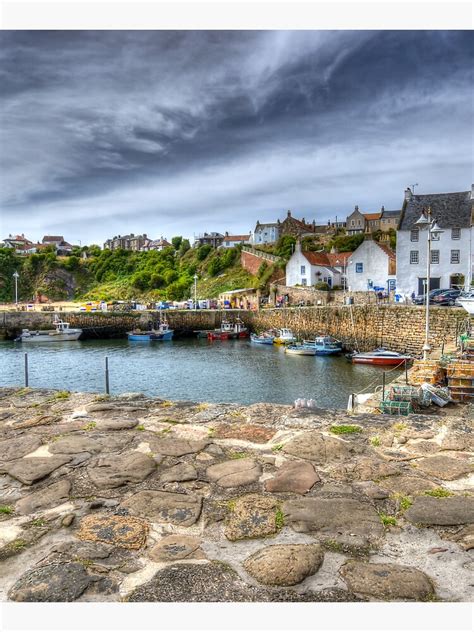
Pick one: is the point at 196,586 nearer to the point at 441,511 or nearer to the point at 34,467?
the point at 441,511

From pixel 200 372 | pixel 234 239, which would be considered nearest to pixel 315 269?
pixel 200 372

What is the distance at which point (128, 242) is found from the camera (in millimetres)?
138125

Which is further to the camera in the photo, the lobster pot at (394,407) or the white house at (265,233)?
the white house at (265,233)

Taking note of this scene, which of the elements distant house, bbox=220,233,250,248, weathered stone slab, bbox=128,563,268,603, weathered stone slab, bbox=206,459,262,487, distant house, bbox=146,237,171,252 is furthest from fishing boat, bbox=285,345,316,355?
distant house, bbox=146,237,171,252

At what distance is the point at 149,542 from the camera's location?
262cm

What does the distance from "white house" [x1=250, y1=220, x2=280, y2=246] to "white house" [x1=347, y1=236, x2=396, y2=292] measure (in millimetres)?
43867

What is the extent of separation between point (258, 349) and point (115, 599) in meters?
38.1

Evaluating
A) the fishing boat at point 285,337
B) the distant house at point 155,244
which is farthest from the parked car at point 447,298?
the distant house at point 155,244

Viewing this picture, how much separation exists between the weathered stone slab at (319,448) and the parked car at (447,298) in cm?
3322

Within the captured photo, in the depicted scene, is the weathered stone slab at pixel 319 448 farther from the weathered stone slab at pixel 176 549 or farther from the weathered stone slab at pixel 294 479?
the weathered stone slab at pixel 176 549

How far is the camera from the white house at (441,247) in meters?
40.8

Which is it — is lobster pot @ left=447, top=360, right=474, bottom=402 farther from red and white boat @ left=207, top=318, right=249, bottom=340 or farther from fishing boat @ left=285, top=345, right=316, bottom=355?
red and white boat @ left=207, top=318, right=249, bottom=340

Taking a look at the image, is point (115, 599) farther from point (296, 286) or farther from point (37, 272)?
point (37, 272)
